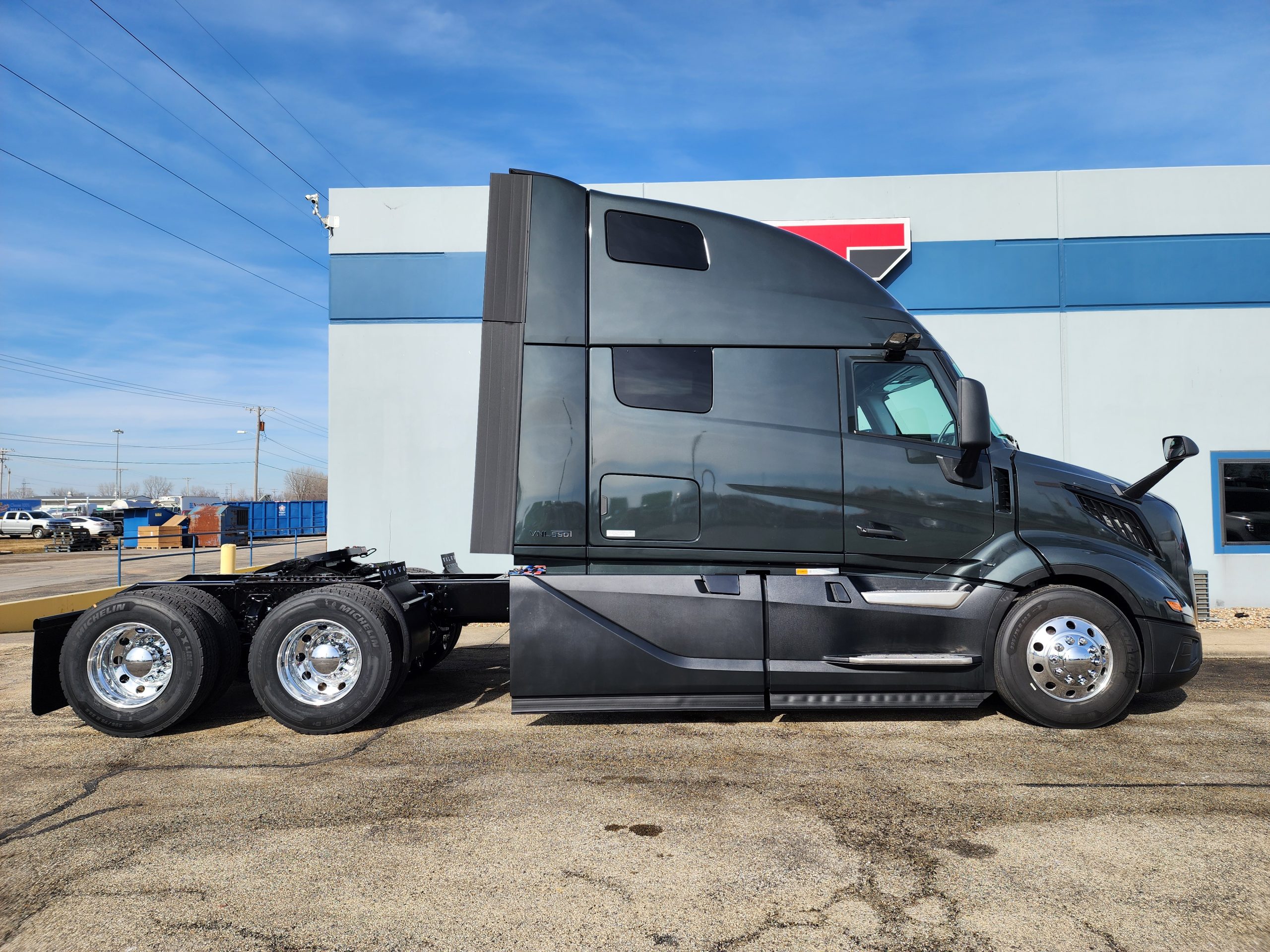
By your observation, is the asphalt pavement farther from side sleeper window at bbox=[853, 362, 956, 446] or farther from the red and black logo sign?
the red and black logo sign

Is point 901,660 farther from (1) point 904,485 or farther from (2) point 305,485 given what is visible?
(2) point 305,485

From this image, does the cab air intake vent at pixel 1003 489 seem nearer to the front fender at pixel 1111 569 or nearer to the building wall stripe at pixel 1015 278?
the front fender at pixel 1111 569

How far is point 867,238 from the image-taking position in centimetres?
1108

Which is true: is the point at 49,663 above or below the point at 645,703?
above

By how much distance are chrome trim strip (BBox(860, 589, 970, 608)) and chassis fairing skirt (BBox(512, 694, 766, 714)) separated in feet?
3.19

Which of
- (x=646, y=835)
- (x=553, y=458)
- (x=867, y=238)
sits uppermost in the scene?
(x=867, y=238)

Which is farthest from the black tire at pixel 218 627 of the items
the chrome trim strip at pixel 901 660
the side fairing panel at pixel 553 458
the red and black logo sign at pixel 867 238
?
the red and black logo sign at pixel 867 238

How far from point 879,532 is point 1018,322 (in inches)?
306

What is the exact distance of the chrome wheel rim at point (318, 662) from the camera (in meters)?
5.01

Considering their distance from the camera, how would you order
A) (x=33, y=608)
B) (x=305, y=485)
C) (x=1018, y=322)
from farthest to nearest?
1. (x=305, y=485)
2. (x=1018, y=322)
3. (x=33, y=608)

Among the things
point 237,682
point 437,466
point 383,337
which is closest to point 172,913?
point 237,682

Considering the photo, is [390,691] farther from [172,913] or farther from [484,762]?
[172,913]

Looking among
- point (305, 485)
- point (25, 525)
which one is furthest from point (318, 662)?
point (305, 485)

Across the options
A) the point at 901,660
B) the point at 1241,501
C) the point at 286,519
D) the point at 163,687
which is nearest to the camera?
the point at 901,660
